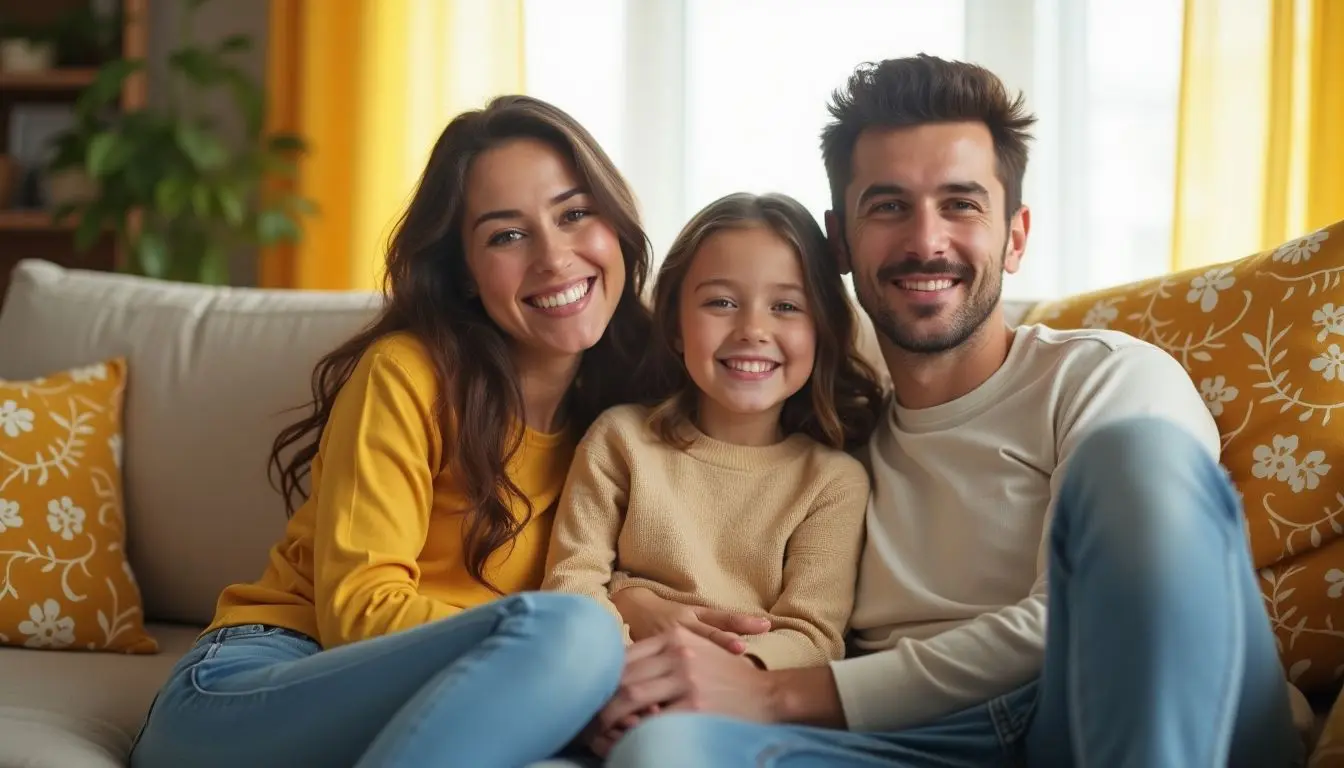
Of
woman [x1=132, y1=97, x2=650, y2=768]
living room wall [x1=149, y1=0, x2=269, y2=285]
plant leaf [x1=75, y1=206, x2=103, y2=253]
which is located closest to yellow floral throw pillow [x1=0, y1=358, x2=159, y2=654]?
woman [x1=132, y1=97, x2=650, y2=768]

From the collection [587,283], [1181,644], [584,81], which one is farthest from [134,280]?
[1181,644]

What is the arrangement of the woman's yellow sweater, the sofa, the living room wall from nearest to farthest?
the woman's yellow sweater → the sofa → the living room wall

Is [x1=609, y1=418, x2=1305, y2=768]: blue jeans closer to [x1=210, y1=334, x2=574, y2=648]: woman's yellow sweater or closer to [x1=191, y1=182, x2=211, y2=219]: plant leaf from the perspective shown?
[x1=210, y1=334, x2=574, y2=648]: woman's yellow sweater

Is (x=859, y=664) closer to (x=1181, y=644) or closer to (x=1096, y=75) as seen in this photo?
(x=1181, y=644)

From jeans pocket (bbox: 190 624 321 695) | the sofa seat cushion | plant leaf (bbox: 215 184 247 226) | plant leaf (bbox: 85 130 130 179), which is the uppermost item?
plant leaf (bbox: 85 130 130 179)

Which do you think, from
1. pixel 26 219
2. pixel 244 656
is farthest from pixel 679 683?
pixel 26 219

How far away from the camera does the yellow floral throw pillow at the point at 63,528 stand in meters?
1.91

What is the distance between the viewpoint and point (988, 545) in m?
1.56

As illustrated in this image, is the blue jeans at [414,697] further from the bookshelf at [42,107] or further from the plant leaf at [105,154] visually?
the bookshelf at [42,107]

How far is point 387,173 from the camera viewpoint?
3.31m

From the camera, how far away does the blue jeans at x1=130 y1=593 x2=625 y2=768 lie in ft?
4.16

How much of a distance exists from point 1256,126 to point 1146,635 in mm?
2141

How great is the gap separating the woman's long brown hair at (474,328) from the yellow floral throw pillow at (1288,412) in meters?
0.76

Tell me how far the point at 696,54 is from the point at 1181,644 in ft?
8.47
